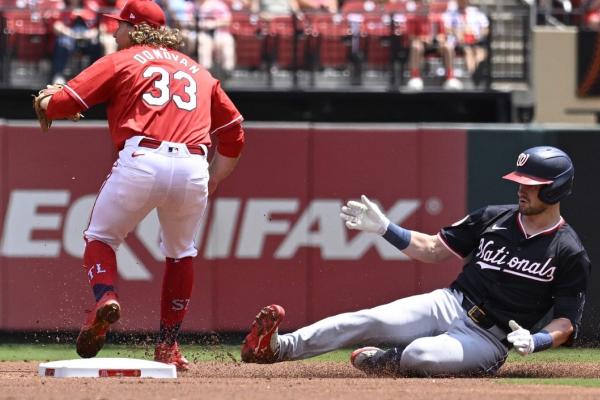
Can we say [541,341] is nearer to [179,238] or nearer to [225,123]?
[179,238]

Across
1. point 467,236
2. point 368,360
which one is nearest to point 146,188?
point 368,360

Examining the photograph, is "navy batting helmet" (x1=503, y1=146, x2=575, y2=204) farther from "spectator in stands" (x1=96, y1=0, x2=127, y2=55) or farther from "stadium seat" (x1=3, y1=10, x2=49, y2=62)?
"stadium seat" (x1=3, y1=10, x2=49, y2=62)

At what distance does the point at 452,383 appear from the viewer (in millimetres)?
6383

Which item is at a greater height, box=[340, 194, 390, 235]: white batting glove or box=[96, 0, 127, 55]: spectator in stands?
box=[96, 0, 127, 55]: spectator in stands

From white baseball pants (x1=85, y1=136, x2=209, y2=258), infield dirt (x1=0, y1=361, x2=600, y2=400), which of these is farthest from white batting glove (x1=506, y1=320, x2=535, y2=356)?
white baseball pants (x1=85, y1=136, x2=209, y2=258)

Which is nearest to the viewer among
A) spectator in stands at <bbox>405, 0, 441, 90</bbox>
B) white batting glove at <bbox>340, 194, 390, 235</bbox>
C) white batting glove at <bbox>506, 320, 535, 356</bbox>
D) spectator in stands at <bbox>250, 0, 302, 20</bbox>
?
white batting glove at <bbox>506, 320, 535, 356</bbox>

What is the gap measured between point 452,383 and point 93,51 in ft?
23.6

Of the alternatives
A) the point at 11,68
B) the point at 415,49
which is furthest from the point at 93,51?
the point at 415,49

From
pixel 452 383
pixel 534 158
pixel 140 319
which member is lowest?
pixel 140 319

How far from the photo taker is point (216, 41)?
12.9m

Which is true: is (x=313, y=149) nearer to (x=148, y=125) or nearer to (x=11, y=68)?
(x=148, y=125)

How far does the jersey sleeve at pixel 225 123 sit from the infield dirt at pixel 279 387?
1.25 metres

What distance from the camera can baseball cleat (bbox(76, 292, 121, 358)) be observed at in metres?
6.33

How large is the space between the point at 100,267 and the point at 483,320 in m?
2.00
